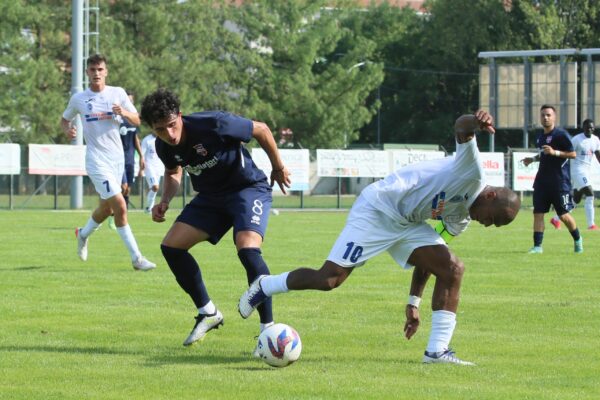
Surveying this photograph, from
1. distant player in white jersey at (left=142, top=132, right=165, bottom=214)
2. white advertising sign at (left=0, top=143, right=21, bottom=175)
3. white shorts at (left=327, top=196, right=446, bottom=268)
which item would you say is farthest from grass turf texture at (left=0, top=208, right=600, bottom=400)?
white advertising sign at (left=0, top=143, right=21, bottom=175)

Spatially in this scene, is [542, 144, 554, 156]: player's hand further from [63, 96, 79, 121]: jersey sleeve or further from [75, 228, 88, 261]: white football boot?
[63, 96, 79, 121]: jersey sleeve

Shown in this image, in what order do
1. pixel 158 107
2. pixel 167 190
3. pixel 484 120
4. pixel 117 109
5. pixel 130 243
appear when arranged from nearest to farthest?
pixel 484 120
pixel 158 107
pixel 167 190
pixel 117 109
pixel 130 243

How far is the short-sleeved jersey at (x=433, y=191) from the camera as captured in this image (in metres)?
8.14

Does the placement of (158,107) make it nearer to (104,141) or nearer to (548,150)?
(104,141)

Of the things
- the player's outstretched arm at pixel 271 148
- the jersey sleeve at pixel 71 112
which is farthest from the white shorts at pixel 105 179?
the player's outstretched arm at pixel 271 148

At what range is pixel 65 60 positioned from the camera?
52.2 m

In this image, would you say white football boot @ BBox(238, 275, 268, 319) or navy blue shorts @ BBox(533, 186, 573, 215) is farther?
navy blue shorts @ BBox(533, 186, 573, 215)

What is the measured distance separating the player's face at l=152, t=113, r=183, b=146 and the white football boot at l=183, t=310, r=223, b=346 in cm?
136

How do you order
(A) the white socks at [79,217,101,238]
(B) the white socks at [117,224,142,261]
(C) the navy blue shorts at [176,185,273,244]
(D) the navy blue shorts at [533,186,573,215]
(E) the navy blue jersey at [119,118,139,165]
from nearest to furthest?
1. (C) the navy blue shorts at [176,185,273,244]
2. (B) the white socks at [117,224,142,261]
3. (A) the white socks at [79,217,101,238]
4. (D) the navy blue shorts at [533,186,573,215]
5. (E) the navy blue jersey at [119,118,139,165]

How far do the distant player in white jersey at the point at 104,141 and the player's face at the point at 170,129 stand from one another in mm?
5713

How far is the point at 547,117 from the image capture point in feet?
59.7

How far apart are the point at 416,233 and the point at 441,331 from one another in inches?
26.9

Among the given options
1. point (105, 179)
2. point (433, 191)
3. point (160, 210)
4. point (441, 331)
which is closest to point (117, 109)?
point (105, 179)

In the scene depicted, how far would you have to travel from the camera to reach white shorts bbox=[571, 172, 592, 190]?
24.4 metres
